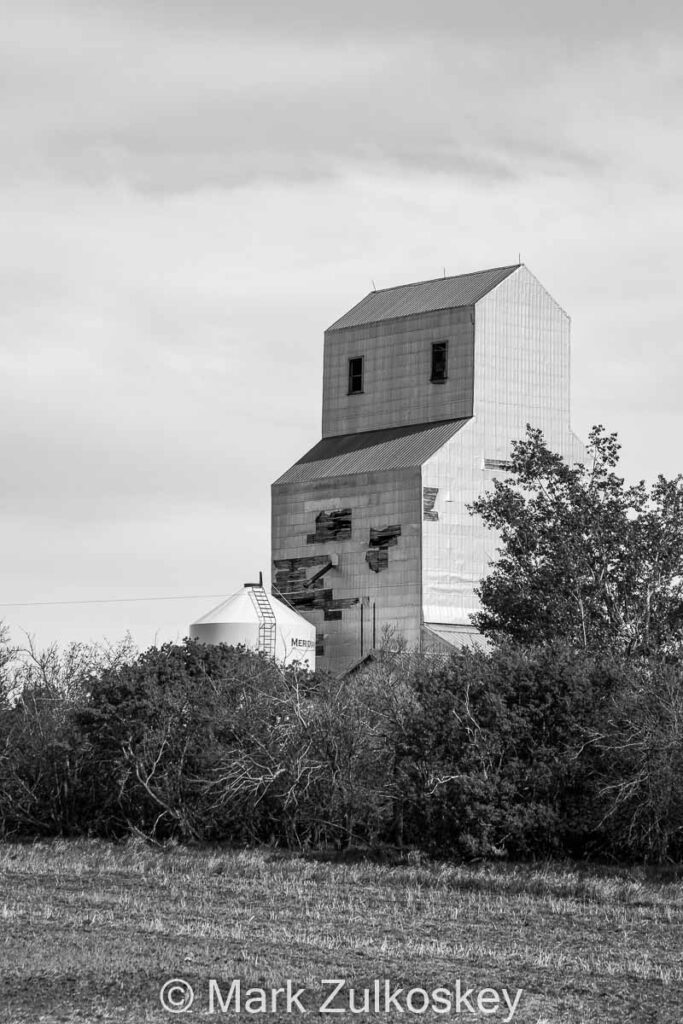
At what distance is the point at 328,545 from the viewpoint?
258ft

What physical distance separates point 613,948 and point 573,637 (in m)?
27.4

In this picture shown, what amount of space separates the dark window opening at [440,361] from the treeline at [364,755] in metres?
36.2

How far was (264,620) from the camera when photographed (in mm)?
65938

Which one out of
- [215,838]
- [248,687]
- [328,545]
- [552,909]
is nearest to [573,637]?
[248,687]

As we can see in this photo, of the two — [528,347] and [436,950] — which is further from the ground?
[528,347]

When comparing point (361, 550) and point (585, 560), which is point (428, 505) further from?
point (585, 560)

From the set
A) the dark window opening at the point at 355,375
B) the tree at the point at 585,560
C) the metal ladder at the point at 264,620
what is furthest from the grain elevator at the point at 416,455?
the tree at the point at 585,560

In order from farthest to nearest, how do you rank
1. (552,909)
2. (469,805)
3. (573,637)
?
(573,637) → (469,805) → (552,909)

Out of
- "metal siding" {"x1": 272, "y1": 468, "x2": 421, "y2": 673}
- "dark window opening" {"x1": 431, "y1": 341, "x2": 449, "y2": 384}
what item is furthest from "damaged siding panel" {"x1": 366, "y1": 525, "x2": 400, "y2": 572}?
"dark window opening" {"x1": 431, "y1": 341, "x2": 449, "y2": 384}

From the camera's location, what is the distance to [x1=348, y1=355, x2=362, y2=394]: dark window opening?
83688 millimetres

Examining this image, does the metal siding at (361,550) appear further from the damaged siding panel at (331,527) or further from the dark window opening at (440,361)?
the dark window opening at (440,361)

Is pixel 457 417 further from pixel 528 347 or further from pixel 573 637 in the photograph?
pixel 573 637
